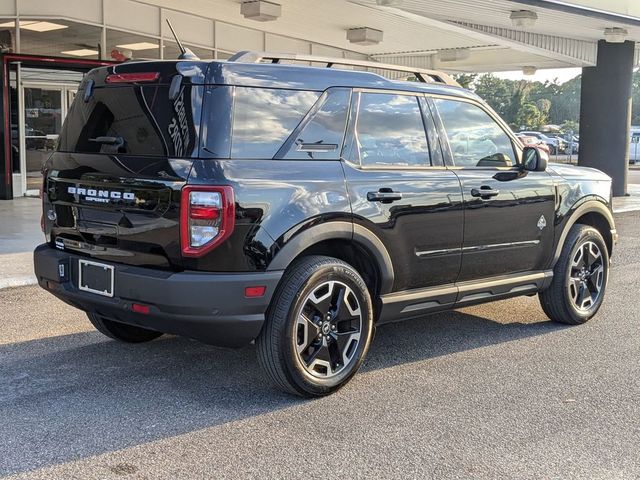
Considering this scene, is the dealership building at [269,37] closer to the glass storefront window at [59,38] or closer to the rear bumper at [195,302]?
the glass storefront window at [59,38]

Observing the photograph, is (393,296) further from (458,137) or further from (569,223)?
(569,223)

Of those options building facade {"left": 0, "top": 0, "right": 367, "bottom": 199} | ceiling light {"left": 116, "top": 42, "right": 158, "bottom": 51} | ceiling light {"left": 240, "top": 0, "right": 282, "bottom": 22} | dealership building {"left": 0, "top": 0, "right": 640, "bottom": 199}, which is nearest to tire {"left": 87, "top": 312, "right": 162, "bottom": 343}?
dealership building {"left": 0, "top": 0, "right": 640, "bottom": 199}

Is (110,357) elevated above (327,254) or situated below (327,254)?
below

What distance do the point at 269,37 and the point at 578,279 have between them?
43.3 ft

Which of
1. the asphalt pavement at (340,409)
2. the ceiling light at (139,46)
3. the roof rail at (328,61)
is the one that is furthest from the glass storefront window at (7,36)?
the roof rail at (328,61)

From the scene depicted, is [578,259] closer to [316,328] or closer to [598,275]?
[598,275]

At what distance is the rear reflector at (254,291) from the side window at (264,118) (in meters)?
0.73

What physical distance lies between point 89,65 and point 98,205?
37.8ft

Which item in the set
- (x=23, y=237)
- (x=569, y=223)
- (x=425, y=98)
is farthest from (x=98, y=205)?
(x=23, y=237)

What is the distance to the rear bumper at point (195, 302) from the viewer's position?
4090 millimetres

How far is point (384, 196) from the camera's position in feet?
15.8

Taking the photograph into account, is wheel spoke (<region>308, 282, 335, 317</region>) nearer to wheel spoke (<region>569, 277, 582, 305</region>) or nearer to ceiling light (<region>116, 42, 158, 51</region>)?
wheel spoke (<region>569, 277, 582, 305</region>)

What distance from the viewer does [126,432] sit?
159 inches

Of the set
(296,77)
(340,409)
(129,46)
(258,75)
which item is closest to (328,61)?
(296,77)
